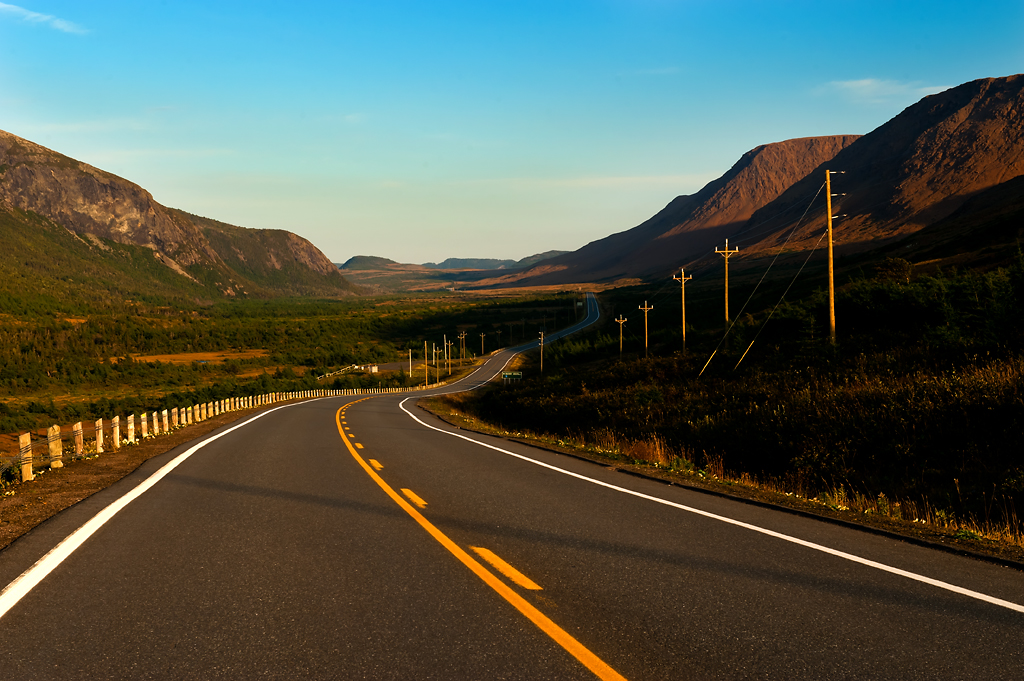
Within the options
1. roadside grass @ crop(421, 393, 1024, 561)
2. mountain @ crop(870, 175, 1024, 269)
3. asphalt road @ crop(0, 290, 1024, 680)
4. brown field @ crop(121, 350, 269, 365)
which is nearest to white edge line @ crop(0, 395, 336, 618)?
asphalt road @ crop(0, 290, 1024, 680)

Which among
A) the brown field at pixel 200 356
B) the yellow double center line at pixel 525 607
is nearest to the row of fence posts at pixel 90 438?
the yellow double center line at pixel 525 607

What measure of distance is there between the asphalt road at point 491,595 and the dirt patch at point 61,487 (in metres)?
0.35

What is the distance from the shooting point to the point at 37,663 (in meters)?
4.29

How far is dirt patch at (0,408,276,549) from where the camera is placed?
8.32 m

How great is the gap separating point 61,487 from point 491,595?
8.36 m

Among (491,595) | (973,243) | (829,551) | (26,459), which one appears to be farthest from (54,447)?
(973,243)

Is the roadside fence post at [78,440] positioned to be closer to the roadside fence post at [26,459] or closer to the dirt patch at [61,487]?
the dirt patch at [61,487]

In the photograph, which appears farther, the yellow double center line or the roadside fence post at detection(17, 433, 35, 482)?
the roadside fence post at detection(17, 433, 35, 482)

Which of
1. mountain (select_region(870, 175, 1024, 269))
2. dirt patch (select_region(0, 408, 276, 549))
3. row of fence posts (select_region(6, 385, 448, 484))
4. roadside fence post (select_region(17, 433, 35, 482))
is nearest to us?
dirt patch (select_region(0, 408, 276, 549))

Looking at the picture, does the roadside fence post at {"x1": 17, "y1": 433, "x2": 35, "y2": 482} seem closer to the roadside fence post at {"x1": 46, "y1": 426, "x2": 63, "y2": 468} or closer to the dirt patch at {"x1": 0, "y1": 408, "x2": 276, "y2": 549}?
the dirt patch at {"x1": 0, "y1": 408, "x2": 276, "y2": 549}

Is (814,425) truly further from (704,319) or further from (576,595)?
(704,319)

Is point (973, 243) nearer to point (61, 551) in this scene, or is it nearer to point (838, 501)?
point (838, 501)

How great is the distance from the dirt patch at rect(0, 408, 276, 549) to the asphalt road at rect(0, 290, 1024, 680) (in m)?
0.35

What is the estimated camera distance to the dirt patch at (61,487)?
27.3 feet
